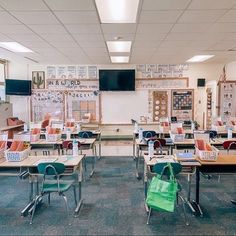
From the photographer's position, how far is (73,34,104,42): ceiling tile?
4660mm

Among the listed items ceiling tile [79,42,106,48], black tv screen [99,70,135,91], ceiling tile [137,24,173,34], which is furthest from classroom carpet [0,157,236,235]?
black tv screen [99,70,135,91]

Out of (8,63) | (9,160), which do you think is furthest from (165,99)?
(9,160)

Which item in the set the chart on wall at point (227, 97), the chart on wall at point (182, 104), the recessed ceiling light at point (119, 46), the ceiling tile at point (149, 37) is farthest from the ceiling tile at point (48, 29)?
the chart on wall at point (227, 97)

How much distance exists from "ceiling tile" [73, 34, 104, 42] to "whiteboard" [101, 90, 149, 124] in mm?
3812

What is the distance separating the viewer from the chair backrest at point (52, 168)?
10.1 ft

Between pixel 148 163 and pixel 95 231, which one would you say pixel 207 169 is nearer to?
pixel 148 163

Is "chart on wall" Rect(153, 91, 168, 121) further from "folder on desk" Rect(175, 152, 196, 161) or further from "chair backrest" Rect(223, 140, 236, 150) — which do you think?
"folder on desk" Rect(175, 152, 196, 161)

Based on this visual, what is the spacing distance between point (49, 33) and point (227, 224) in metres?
4.06

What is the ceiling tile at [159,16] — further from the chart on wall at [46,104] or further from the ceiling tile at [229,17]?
the chart on wall at [46,104]

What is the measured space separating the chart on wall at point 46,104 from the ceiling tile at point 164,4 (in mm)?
6020

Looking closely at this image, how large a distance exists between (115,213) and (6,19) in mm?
3181

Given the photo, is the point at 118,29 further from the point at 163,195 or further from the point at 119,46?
the point at 163,195

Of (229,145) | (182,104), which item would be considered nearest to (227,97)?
(182,104)

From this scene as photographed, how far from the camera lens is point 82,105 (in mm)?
8828
